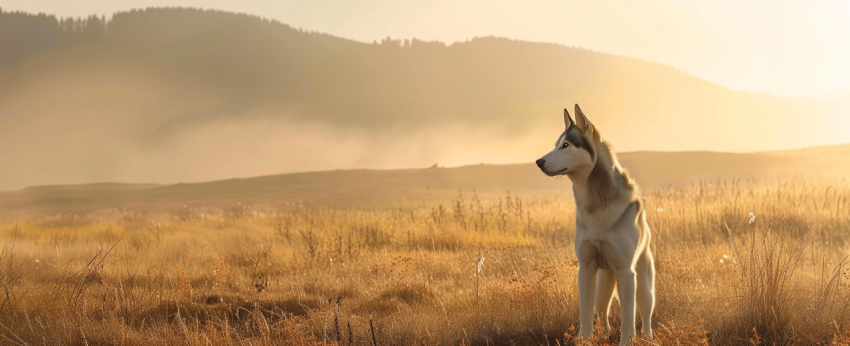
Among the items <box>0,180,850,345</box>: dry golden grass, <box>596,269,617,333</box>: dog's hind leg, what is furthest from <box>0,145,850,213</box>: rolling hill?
<box>596,269,617,333</box>: dog's hind leg

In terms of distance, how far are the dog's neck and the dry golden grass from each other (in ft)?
3.41

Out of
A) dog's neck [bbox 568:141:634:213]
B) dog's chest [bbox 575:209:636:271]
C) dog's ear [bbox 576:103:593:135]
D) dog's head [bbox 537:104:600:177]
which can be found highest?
dog's ear [bbox 576:103:593:135]

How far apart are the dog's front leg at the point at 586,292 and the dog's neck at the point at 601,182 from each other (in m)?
0.48

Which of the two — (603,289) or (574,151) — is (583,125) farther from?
(603,289)

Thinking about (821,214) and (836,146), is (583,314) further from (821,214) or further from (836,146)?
(836,146)

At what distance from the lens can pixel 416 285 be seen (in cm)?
759

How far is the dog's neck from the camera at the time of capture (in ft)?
14.4

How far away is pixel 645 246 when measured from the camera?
480 cm

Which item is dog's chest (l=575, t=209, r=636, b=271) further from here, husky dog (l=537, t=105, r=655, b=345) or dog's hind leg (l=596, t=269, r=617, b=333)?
dog's hind leg (l=596, t=269, r=617, b=333)

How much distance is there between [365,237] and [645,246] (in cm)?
808

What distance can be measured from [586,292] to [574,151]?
1.19m

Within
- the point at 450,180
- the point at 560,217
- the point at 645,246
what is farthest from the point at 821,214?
the point at 450,180

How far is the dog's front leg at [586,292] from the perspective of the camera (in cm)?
457

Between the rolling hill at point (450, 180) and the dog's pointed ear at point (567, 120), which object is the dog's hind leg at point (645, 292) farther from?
the rolling hill at point (450, 180)
